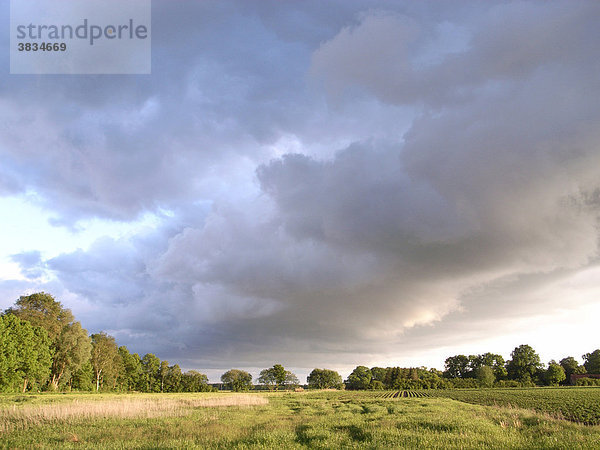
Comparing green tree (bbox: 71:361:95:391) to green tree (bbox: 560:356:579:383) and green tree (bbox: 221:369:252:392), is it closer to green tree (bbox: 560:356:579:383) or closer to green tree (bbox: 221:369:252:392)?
green tree (bbox: 221:369:252:392)

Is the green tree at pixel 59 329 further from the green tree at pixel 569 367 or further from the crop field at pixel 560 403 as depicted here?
the green tree at pixel 569 367

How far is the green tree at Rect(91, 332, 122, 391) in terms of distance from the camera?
347 feet

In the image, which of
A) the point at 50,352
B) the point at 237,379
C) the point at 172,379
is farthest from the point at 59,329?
the point at 237,379

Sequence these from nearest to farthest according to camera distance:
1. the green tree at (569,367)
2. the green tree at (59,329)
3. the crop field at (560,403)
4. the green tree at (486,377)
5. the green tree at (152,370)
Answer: the crop field at (560,403) < the green tree at (59,329) < the green tree at (152,370) < the green tree at (486,377) < the green tree at (569,367)

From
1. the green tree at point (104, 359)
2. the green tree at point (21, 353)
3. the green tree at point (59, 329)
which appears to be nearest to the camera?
the green tree at point (21, 353)

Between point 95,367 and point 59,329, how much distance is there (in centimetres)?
2974

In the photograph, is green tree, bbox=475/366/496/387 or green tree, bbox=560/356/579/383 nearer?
green tree, bbox=475/366/496/387

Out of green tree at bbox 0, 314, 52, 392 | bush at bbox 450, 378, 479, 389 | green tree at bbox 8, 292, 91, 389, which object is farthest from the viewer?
bush at bbox 450, 378, 479, 389

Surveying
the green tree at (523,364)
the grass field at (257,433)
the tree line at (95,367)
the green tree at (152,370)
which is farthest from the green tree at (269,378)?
the grass field at (257,433)

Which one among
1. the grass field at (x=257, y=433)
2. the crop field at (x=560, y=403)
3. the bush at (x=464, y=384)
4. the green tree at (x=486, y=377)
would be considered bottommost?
the bush at (x=464, y=384)

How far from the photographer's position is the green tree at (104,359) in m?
106

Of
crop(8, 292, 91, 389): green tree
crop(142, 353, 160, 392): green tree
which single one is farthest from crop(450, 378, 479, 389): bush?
crop(8, 292, 91, 389): green tree

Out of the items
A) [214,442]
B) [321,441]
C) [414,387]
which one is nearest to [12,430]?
[214,442]

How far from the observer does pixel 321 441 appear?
797 inches
